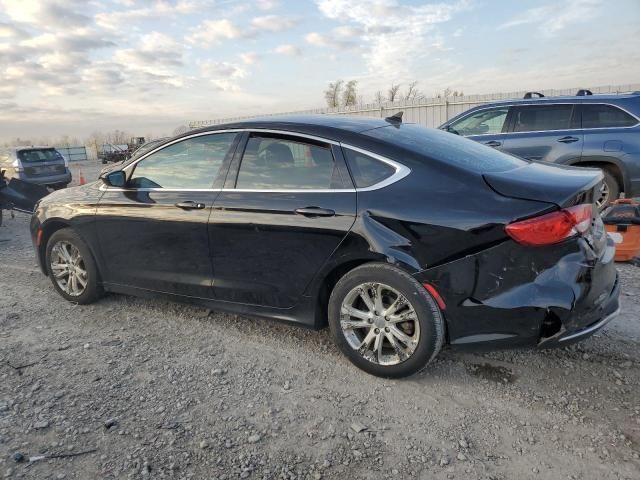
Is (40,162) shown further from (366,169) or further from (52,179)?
(366,169)

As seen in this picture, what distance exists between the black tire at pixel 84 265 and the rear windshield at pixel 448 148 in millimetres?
2712

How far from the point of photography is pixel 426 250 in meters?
2.67

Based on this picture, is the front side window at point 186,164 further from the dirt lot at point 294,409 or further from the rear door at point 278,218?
the dirt lot at point 294,409

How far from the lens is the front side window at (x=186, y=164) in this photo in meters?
3.51

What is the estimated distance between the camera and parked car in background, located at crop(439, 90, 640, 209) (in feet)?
21.1

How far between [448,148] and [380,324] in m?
1.23

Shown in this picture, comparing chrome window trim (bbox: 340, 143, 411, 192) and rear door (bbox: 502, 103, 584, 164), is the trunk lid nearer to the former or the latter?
chrome window trim (bbox: 340, 143, 411, 192)

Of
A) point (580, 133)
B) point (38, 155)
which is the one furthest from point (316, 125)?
point (38, 155)

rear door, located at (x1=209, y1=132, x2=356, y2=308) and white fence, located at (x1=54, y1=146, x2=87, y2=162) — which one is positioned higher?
rear door, located at (x1=209, y1=132, x2=356, y2=308)

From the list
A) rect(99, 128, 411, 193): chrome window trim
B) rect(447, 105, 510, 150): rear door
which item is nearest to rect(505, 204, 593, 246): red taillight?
rect(99, 128, 411, 193): chrome window trim

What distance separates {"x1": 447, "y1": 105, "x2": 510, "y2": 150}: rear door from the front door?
5.08 m

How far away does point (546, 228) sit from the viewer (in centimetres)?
244

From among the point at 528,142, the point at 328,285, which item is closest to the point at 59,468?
the point at 328,285

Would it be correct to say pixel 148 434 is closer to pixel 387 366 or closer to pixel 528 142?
pixel 387 366
